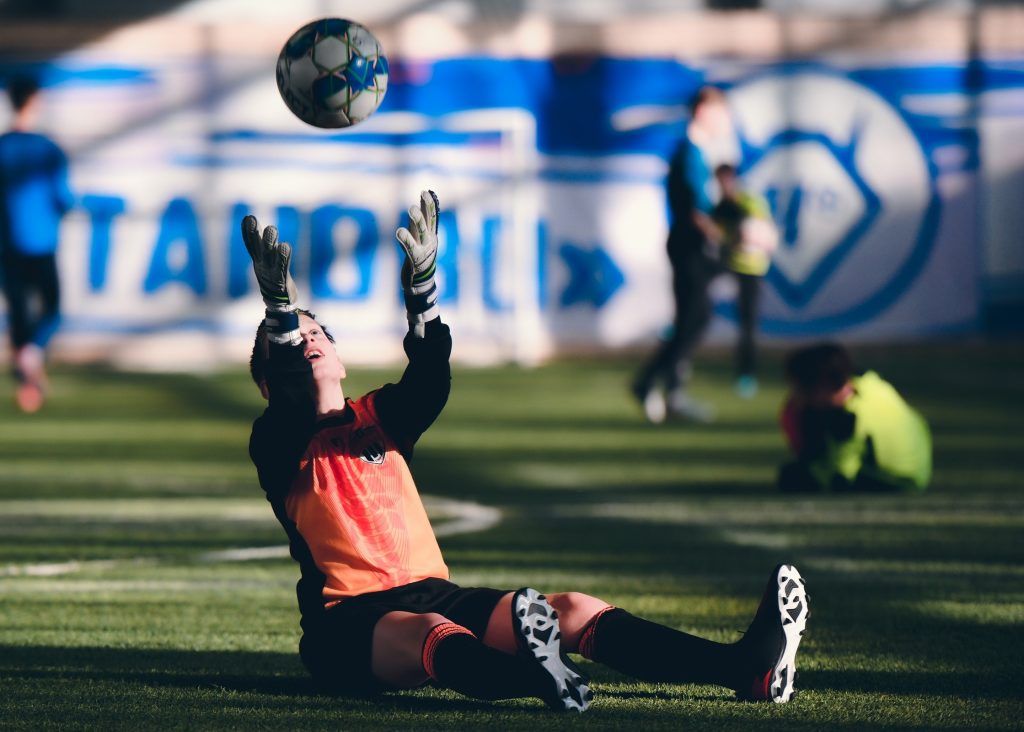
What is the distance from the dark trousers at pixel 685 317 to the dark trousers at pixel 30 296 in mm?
4428

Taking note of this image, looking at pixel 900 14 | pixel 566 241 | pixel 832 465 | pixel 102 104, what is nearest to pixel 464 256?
pixel 566 241

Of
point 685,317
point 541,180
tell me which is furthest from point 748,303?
point 541,180

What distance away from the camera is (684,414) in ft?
40.9

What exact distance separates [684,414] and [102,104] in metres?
8.18

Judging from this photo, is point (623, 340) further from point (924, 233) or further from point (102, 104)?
point (102, 104)

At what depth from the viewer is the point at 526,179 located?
1805cm

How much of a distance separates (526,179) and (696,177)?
620cm

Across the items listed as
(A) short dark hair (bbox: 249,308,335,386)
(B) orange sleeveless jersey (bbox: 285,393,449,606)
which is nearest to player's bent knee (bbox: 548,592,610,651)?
(B) orange sleeveless jersey (bbox: 285,393,449,606)

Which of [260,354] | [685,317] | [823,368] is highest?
[260,354]

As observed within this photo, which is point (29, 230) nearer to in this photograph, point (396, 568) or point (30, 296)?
point (30, 296)

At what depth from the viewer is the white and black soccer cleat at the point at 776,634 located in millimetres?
4348

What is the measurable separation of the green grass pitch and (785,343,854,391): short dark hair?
0.57 m

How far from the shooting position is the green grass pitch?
4508 mm

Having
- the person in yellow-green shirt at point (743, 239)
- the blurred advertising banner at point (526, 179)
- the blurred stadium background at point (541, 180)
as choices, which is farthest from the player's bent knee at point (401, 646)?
the blurred advertising banner at point (526, 179)
